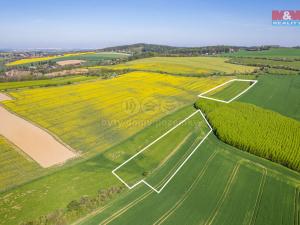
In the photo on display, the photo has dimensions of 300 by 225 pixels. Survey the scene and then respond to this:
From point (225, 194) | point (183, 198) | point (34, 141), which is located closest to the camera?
point (183, 198)

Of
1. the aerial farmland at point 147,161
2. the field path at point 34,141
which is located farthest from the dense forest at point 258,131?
the field path at point 34,141


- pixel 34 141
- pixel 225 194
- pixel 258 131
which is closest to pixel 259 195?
pixel 225 194

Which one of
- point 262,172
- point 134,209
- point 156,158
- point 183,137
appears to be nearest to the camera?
point 134,209

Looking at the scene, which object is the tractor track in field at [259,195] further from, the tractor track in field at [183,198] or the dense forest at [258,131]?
the tractor track in field at [183,198]

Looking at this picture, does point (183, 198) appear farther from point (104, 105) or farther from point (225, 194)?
point (104, 105)

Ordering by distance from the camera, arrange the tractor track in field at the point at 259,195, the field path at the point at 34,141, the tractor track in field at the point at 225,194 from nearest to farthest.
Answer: the tractor track in field at the point at 225,194 → the tractor track in field at the point at 259,195 → the field path at the point at 34,141

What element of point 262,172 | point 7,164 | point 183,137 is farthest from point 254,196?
point 7,164

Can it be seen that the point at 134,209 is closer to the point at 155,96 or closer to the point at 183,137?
the point at 183,137
